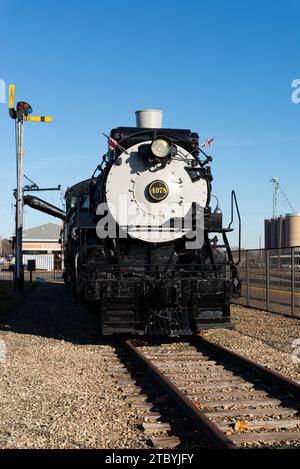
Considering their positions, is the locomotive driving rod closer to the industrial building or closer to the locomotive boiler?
the locomotive boiler

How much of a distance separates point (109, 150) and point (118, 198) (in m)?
1.10

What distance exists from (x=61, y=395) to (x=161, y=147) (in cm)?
500

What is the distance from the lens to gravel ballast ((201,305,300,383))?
7.88 metres

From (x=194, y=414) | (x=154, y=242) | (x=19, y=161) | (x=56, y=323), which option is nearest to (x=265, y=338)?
(x=154, y=242)

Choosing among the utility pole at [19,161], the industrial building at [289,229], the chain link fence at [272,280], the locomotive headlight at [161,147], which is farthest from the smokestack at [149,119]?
the industrial building at [289,229]

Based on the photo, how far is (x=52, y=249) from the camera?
241 feet

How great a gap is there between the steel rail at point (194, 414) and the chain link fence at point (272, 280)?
6994mm

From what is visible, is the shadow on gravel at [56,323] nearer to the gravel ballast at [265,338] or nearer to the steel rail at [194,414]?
the gravel ballast at [265,338]

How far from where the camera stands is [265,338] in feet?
33.1

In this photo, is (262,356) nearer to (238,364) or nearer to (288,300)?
(238,364)

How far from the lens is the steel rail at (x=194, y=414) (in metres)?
4.41

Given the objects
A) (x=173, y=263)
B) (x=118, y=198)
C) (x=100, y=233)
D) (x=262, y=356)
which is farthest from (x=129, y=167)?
(x=262, y=356)
